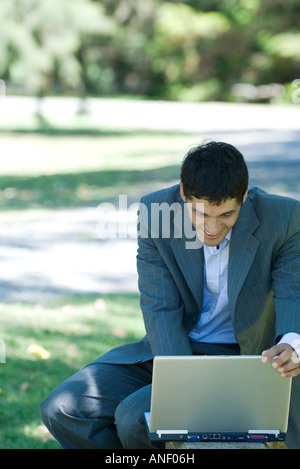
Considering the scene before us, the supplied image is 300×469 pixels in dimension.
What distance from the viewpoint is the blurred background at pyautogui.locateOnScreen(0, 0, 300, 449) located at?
5328 millimetres

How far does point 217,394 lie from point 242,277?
599 mm

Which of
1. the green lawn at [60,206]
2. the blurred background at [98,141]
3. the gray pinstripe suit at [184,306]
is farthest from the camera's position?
the blurred background at [98,141]

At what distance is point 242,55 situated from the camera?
123 feet

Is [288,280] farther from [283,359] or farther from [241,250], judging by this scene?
[283,359]

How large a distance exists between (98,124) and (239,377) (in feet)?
65.0

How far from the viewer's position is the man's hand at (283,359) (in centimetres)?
278

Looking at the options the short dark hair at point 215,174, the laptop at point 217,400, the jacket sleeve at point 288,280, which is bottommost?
the laptop at point 217,400

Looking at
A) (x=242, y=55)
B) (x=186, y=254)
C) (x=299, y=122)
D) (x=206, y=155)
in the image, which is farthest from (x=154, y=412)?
(x=242, y=55)

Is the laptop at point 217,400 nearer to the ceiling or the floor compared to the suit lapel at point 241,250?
nearer to the floor

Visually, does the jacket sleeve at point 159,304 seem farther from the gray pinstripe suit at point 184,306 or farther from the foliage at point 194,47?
the foliage at point 194,47

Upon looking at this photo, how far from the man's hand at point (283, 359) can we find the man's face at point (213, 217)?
1.81 feet

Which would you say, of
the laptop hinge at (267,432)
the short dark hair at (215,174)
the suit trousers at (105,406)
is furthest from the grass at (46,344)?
the short dark hair at (215,174)

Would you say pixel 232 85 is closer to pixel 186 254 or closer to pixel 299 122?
pixel 299 122

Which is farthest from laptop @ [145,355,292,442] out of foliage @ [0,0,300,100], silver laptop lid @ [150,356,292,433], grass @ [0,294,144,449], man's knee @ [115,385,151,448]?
foliage @ [0,0,300,100]
